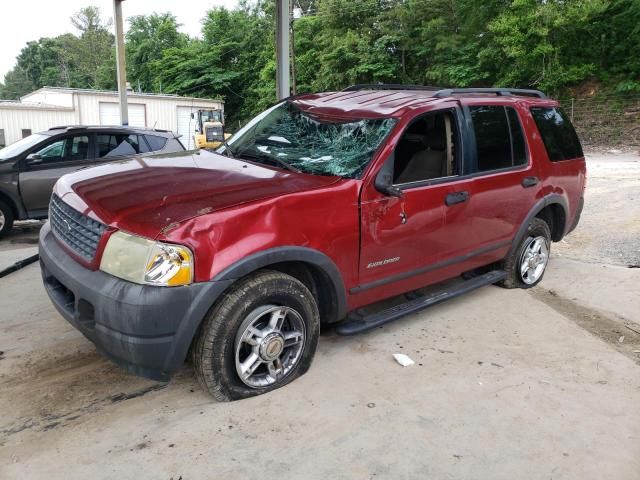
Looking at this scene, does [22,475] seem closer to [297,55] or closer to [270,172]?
[270,172]

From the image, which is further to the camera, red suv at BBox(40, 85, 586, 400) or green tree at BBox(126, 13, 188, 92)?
green tree at BBox(126, 13, 188, 92)

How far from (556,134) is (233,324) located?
12.5 feet

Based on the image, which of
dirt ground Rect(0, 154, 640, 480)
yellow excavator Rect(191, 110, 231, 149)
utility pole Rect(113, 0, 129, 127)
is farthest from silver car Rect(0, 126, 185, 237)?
yellow excavator Rect(191, 110, 231, 149)

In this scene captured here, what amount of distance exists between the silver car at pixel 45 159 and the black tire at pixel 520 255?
185 inches

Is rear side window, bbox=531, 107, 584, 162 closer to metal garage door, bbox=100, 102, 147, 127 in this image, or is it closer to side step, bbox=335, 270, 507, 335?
side step, bbox=335, 270, 507, 335

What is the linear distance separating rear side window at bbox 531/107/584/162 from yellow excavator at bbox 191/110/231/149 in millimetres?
22850

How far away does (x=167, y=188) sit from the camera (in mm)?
3057

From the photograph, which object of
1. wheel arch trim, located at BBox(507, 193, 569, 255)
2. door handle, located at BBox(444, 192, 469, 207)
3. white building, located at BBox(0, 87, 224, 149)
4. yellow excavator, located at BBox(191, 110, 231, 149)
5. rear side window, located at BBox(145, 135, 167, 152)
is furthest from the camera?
yellow excavator, located at BBox(191, 110, 231, 149)

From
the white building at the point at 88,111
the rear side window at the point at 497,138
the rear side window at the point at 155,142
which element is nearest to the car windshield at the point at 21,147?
the rear side window at the point at 155,142

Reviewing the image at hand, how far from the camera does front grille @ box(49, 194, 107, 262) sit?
9.42ft

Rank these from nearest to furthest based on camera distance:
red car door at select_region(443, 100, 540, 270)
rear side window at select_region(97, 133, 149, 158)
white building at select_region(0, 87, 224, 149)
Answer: red car door at select_region(443, 100, 540, 270) < rear side window at select_region(97, 133, 149, 158) < white building at select_region(0, 87, 224, 149)

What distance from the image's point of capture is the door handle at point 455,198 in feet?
12.7

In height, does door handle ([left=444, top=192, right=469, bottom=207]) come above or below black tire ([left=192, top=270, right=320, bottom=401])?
above

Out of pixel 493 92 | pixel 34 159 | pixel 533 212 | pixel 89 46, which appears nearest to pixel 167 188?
pixel 493 92
